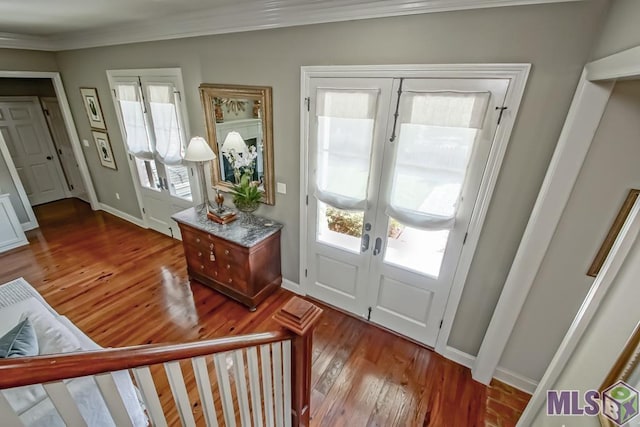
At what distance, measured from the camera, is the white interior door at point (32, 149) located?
459 centimetres

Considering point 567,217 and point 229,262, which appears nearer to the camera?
point 567,217

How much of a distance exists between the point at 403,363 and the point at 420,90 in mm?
2134

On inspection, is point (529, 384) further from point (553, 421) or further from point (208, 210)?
point (208, 210)

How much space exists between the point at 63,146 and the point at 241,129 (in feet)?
15.5

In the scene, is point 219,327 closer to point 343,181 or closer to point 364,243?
point 364,243

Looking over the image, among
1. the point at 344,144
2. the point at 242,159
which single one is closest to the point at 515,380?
the point at 344,144

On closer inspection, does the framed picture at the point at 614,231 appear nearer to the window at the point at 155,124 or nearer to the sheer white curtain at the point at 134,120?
the window at the point at 155,124

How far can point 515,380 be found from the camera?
2.09 meters

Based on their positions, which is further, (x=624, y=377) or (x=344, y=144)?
(x=344, y=144)

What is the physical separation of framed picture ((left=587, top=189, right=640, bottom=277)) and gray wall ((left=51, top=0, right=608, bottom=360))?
0.39 meters

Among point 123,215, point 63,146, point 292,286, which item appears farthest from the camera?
point 63,146

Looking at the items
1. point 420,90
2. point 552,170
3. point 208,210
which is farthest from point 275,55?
point 552,170

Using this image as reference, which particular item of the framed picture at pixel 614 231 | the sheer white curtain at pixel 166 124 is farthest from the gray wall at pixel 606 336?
the sheer white curtain at pixel 166 124

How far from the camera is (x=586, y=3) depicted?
1.33 m
